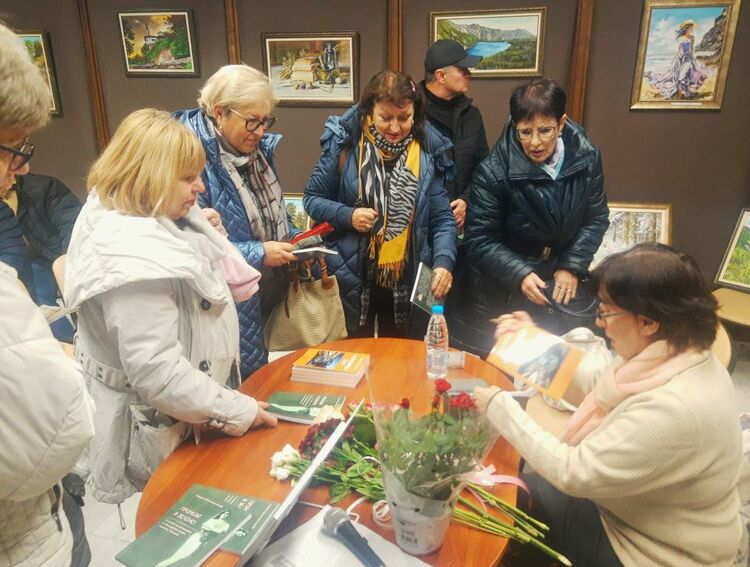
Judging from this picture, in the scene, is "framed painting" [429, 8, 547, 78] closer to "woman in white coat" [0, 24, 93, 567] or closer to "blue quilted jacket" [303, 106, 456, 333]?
"blue quilted jacket" [303, 106, 456, 333]

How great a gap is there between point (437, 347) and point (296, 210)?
2.43 m

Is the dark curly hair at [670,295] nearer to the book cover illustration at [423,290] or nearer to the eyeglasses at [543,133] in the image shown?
the book cover illustration at [423,290]

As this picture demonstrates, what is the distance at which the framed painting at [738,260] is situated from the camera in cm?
344

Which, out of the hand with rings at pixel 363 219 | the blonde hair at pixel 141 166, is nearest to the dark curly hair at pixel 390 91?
the hand with rings at pixel 363 219

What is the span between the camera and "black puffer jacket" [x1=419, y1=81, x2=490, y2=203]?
9.18 feet

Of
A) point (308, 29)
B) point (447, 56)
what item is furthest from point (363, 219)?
point (308, 29)

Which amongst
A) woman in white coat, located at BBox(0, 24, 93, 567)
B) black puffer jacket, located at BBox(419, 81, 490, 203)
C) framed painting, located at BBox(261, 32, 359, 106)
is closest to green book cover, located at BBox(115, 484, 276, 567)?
woman in white coat, located at BBox(0, 24, 93, 567)

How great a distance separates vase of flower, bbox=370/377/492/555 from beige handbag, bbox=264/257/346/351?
1.16m

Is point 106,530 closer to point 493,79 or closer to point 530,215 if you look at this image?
point 530,215

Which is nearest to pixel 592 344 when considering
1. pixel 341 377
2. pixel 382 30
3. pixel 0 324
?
pixel 341 377

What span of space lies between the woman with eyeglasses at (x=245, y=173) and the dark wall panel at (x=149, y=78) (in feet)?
7.13

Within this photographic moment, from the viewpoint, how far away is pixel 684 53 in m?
3.27

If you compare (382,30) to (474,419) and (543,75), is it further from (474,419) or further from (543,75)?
(474,419)

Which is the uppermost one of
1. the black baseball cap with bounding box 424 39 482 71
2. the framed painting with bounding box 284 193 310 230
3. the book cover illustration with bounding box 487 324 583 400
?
the black baseball cap with bounding box 424 39 482 71
